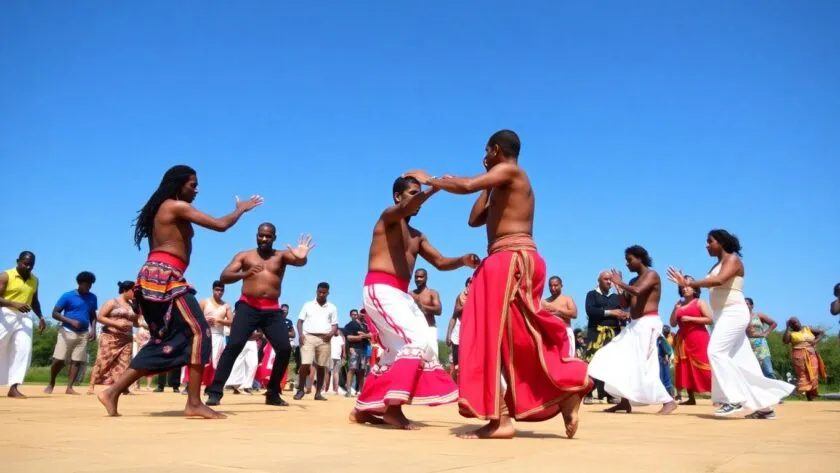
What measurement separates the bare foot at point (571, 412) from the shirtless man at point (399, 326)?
1160 mm

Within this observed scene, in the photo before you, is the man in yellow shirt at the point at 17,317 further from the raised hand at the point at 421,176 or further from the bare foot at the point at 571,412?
the bare foot at the point at 571,412

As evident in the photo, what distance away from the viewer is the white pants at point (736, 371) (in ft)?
27.5

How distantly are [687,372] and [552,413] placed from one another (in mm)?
6607

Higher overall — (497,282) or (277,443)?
(497,282)

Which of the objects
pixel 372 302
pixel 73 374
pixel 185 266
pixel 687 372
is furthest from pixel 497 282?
pixel 73 374

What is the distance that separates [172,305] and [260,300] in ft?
8.98

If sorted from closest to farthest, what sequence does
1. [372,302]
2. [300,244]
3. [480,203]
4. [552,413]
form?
[552,413]
[480,203]
[372,302]
[300,244]

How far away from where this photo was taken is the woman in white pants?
8.39m

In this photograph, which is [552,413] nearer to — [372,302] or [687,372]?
[372,302]

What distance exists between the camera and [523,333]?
5332 mm

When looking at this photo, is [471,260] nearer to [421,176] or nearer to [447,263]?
[447,263]

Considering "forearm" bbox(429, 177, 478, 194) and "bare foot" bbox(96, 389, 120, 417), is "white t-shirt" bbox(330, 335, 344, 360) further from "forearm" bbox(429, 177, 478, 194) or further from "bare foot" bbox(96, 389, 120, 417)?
"forearm" bbox(429, 177, 478, 194)

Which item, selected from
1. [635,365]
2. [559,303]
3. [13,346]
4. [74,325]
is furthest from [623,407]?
[74,325]

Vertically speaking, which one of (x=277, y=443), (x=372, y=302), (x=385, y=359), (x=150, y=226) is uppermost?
(x=150, y=226)
